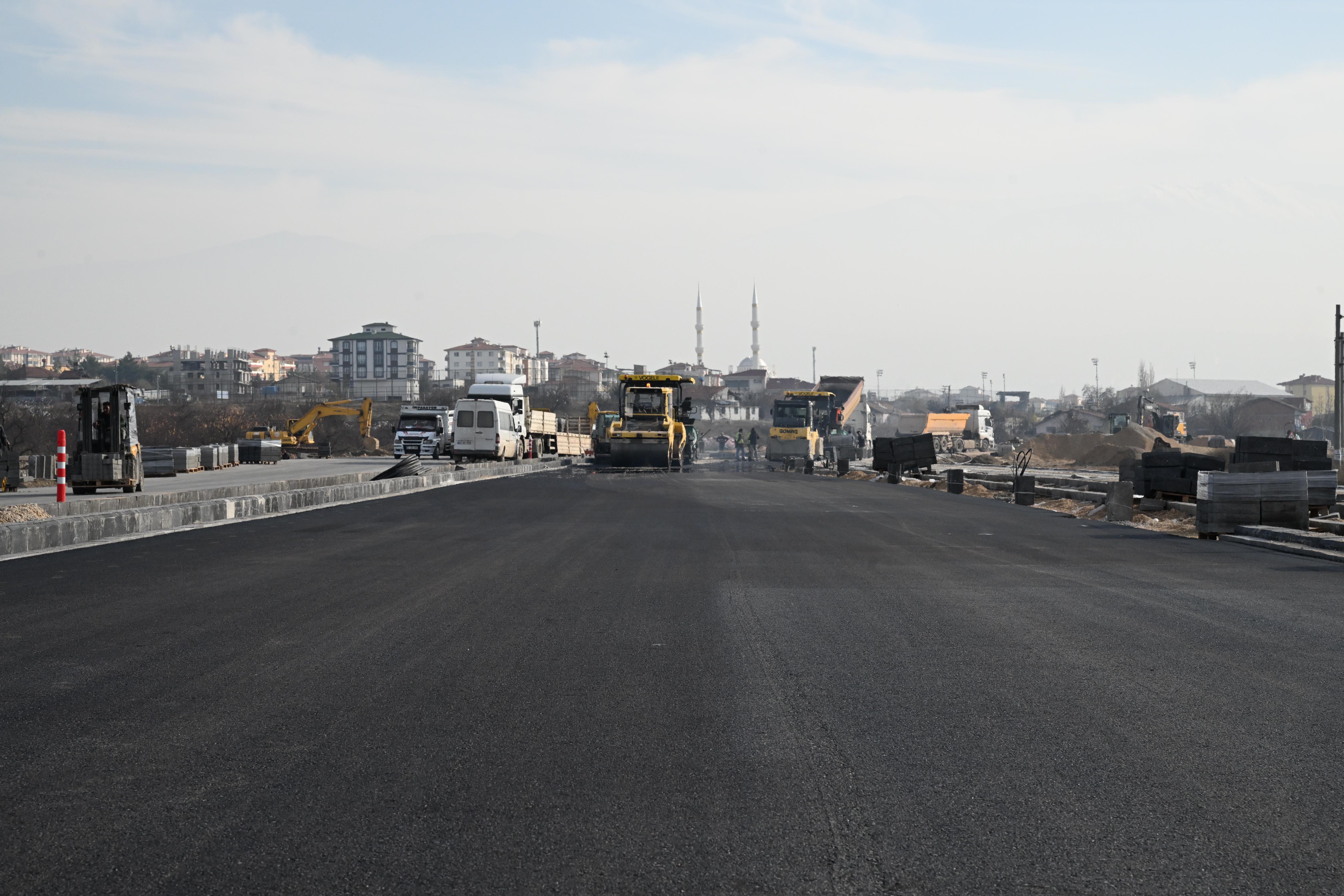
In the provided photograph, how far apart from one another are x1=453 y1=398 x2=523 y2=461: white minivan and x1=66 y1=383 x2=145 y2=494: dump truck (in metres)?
20.1

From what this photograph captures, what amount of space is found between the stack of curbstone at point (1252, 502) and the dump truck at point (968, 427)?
67.6m

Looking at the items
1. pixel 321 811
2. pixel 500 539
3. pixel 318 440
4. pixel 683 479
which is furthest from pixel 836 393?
pixel 321 811

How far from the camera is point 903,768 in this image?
4891mm

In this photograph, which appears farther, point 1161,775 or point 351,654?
point 351,654

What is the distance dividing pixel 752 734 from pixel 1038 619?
14.1 feet

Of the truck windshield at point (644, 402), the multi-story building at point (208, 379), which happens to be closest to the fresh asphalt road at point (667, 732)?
the truck windshield at point (644, 402)

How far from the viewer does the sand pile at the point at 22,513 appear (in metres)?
18.5

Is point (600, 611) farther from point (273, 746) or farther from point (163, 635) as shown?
point (273, 746)

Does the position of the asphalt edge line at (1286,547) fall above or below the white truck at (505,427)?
below

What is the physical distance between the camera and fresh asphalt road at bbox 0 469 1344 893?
3.84m

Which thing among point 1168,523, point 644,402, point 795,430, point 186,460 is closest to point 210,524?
point 1168,523

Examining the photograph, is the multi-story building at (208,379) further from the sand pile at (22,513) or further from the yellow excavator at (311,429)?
the sand pile at (22,513)

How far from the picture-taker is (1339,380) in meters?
48.2

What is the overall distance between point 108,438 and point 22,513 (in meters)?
7.74
